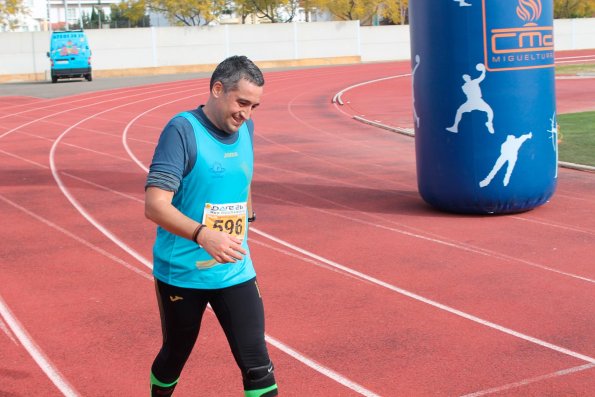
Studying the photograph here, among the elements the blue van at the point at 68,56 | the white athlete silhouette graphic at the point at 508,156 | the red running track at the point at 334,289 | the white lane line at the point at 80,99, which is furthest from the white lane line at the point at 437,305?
the blue van at the point at 68,56

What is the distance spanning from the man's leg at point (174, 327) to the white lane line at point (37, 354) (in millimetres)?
1330

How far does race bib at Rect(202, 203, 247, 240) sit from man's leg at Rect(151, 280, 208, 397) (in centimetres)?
32

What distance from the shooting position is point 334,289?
7.87 meters

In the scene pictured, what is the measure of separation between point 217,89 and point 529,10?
724 cm

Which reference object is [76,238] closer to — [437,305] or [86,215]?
[86,215]

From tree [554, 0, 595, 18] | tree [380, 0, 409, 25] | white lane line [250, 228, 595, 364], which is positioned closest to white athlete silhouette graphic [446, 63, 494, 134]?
white lane line [250, 228, 595, 364]

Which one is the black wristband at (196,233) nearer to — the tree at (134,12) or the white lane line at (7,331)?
the white lane line at (7,331)

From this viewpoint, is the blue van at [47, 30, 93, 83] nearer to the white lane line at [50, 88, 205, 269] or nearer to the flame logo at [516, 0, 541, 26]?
the white lane line at [50, 88, 205, 269]

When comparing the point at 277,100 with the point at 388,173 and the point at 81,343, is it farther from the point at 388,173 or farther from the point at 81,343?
the point at 81,343

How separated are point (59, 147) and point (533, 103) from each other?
11.6 meters

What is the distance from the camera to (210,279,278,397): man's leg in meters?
4.16

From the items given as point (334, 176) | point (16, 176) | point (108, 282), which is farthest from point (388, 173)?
point (108, 282)

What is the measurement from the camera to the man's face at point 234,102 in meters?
4.00

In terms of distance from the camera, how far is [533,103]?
1066 centimetres
